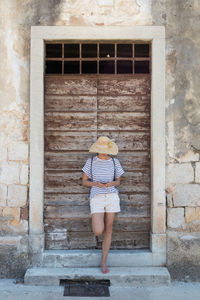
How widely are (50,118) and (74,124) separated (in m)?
0.36

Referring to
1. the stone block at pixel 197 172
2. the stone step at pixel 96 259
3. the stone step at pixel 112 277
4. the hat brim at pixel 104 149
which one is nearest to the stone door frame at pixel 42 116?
the stone step at pixel 96 259

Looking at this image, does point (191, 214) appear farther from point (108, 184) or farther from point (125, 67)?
point (125, 67)

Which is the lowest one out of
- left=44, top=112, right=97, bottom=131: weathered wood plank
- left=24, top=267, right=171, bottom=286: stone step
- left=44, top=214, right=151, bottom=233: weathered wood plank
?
left=24, top=267, right=171, bottom=286: stone step

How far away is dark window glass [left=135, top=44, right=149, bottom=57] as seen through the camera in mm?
5191

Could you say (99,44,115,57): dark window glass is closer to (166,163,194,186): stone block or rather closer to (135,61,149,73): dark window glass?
(135,61,149,73): dark window glass

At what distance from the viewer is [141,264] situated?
4.96 meters

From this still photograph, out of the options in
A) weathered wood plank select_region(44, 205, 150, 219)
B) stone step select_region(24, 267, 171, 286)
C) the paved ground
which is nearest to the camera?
the paved ground

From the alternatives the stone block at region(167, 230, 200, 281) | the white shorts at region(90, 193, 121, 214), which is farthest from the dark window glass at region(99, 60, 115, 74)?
the stone block at region(167, 230, 200, 281)

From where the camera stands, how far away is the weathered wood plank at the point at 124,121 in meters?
5.16

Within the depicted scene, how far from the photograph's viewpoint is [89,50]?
5.16 m

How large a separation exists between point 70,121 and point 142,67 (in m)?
1.34

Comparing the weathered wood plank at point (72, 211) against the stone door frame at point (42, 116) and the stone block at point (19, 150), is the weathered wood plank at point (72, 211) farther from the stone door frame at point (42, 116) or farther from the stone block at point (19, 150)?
the stone block at point (19, 150)

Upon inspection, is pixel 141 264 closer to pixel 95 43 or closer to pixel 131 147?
pixel 131 147

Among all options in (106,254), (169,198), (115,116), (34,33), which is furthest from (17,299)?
(34,33)
